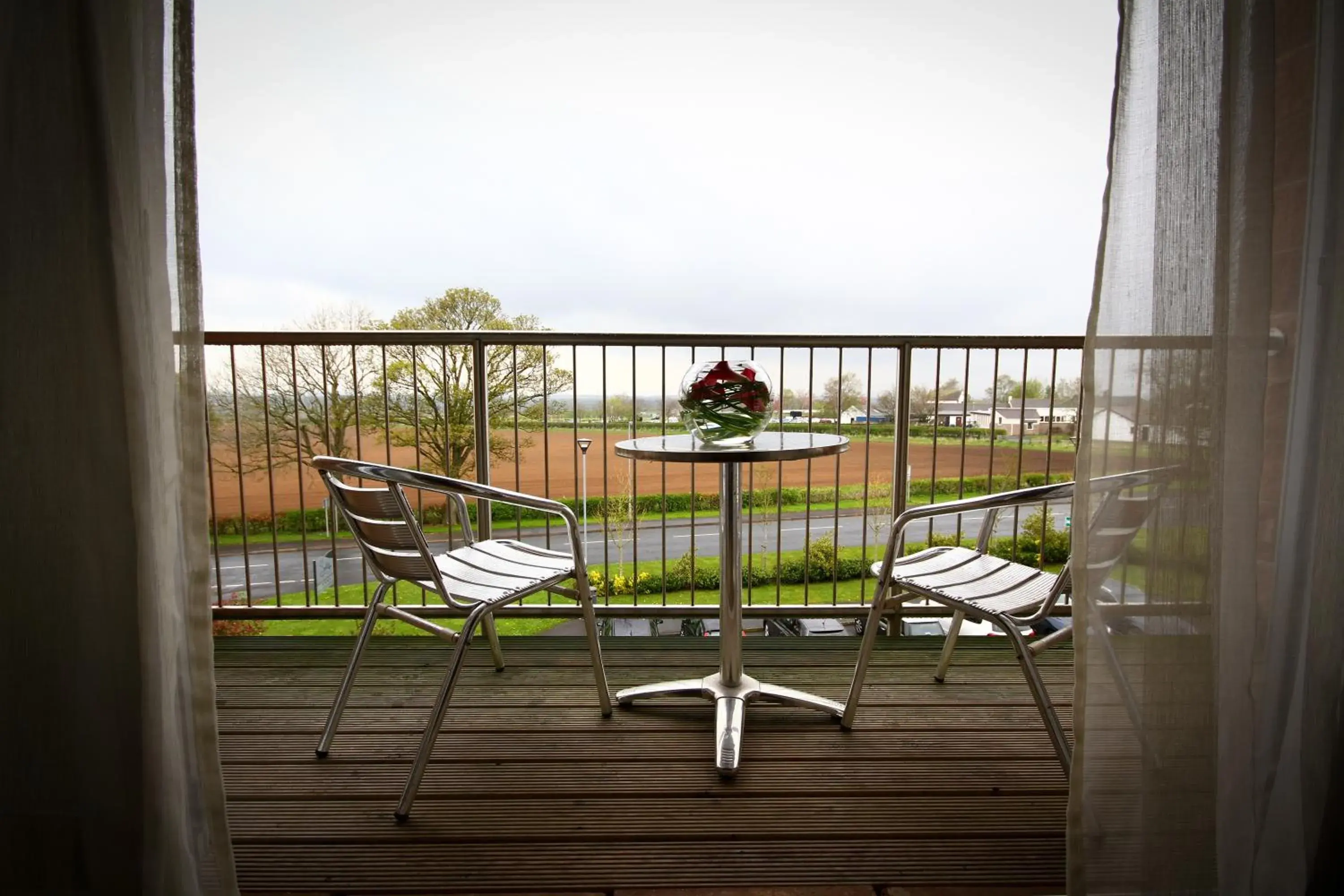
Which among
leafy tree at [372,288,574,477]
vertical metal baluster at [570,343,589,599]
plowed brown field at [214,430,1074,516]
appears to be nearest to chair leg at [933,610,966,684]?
plowed brown field at [214,430,1074,516]

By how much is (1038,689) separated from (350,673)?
1.78m

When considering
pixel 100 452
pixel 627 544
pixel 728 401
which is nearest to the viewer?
pixel 100 452

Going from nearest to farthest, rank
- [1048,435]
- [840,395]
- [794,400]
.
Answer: [1048,435], [840,395], [794,400]

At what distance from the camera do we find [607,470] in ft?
9.86

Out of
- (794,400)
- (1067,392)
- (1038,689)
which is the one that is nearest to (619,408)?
(794,400)

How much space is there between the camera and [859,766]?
184 cm

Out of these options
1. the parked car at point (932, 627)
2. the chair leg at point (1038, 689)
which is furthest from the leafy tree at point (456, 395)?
the chair leg at point (1038, 689)

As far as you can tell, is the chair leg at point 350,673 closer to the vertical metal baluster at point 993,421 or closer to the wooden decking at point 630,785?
the wooden decking at point 630,785

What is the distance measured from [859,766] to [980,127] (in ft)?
29.0

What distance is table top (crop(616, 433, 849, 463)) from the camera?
1.84m

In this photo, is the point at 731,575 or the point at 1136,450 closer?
the point at 1136,450

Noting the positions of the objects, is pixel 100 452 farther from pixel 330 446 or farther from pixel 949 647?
pixel 330 446

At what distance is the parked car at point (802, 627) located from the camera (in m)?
2.87

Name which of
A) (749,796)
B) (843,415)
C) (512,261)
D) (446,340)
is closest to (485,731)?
(749,796)
